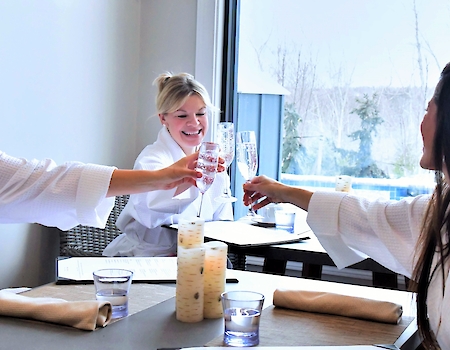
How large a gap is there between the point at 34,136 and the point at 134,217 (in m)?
0.60

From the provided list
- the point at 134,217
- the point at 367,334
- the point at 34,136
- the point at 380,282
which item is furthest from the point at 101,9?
the point at 367,334

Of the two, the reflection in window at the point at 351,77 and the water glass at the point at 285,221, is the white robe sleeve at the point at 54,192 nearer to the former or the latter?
the water glass at the point at 285,221

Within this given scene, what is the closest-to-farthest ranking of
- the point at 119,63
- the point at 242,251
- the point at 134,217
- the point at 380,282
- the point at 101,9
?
1. the point at 242,251
2. the point at 380,282
3. the point at 134,217
4. the point at 101,9
5. the point at 119,63

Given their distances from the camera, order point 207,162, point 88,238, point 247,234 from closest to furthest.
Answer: point 207,162, point 247,234, point 88,238

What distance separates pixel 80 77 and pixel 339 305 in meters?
2.22

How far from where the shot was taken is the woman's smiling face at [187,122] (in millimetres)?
2904

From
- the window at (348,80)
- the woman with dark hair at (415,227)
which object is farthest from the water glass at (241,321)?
the window at (348,80)

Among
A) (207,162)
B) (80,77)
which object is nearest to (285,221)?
(207,162)

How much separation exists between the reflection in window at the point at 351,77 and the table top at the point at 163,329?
81.5 inches

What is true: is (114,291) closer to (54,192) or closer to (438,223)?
(54,192)

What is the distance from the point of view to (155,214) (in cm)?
262

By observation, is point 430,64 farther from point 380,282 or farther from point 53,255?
point 53,255

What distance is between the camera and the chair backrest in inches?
110

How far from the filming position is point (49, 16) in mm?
2844
